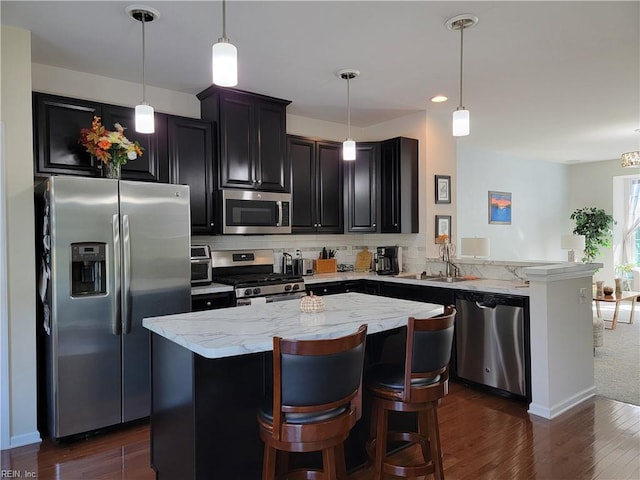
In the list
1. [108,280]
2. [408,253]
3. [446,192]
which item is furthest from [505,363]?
[108,280]

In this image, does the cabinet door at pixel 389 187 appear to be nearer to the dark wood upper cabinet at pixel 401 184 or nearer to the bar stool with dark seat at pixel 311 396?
the dark wood upper cabinet at pixel 401 184

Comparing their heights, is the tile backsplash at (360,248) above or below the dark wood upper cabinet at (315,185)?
below

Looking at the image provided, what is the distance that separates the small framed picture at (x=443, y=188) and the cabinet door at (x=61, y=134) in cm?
346

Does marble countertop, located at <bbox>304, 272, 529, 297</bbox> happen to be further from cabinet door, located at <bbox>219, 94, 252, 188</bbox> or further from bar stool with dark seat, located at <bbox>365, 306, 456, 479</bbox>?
bar stool with dark seat, located at <bbox>365, 306, 456, 479</bbox>

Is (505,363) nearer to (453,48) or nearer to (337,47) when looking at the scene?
(453,48)

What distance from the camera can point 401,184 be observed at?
4848 millimetres

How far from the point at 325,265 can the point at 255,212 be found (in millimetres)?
1261

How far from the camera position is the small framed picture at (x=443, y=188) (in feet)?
16.3

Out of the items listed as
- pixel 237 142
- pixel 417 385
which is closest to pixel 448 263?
pixel 237 142

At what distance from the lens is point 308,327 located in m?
2.04

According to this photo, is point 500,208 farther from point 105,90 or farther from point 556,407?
point 105,90

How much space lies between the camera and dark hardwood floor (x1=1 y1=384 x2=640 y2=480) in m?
2.48

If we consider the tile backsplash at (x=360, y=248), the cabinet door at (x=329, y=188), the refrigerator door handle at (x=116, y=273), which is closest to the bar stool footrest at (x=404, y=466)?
the refrigerator door handle at (x=116, y=273)

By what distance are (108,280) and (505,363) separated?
3.12m
